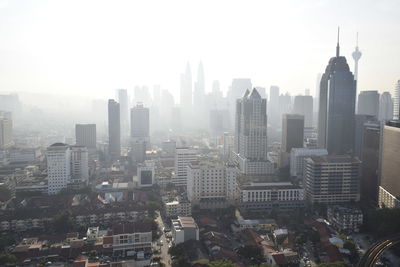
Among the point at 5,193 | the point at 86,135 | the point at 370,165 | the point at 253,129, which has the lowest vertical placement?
the point at 5,193

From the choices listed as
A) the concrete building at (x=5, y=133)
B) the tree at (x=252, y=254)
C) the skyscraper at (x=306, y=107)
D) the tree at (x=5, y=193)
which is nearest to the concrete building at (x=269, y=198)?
the tree at (x=252, y=254)

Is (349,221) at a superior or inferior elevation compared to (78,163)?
inferior

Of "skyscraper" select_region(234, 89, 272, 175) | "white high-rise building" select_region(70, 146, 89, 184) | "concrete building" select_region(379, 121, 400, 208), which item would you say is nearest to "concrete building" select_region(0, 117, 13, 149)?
"white high-rise building" select_region(70, 146, 89, 184)

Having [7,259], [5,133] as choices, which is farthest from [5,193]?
[5,133]

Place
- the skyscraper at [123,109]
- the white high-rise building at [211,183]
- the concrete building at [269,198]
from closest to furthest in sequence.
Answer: the concrete building at [269,198]
the white high-rise building at [211,183]
the skyscraper at [123,109]

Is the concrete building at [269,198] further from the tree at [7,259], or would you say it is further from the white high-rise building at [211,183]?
the tree at [7,259]

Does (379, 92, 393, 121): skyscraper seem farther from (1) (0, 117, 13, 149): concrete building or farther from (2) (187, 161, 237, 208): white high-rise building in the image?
(1) (0, 117, 13, 149): concrete building

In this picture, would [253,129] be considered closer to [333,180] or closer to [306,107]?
[333,180]
